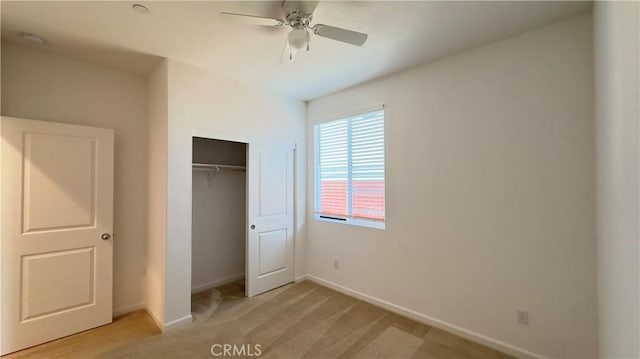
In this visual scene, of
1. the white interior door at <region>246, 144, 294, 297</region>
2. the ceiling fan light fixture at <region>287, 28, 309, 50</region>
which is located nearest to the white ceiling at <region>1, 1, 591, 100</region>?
the ceiling fan light fixture at <region>287, 28, 309, 50</region>

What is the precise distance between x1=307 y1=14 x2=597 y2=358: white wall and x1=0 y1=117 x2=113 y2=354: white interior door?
2.90 metres

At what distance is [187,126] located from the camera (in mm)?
2721

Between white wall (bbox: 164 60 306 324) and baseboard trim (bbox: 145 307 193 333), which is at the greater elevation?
white wall (bbox: 164 60 306 324)

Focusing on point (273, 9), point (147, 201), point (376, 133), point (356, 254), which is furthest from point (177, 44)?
point (356, 254)

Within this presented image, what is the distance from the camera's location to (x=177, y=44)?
233 cm

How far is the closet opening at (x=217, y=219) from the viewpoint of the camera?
3.50 meters

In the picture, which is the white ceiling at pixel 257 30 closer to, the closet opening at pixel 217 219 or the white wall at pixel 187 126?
the white wall at pixel 187 126

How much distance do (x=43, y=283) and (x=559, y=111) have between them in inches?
180

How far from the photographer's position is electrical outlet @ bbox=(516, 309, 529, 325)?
210 centimetres

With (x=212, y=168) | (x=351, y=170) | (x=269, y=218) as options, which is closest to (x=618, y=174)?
(x=351, y=170)

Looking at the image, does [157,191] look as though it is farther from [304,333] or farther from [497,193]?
[497,193]

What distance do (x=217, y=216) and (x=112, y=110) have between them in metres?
1.75

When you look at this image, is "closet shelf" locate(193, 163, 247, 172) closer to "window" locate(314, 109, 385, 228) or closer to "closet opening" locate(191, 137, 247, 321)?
"closet opening" locate(191, 137, 247, 321)

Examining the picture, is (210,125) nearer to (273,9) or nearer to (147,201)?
(147,201)
